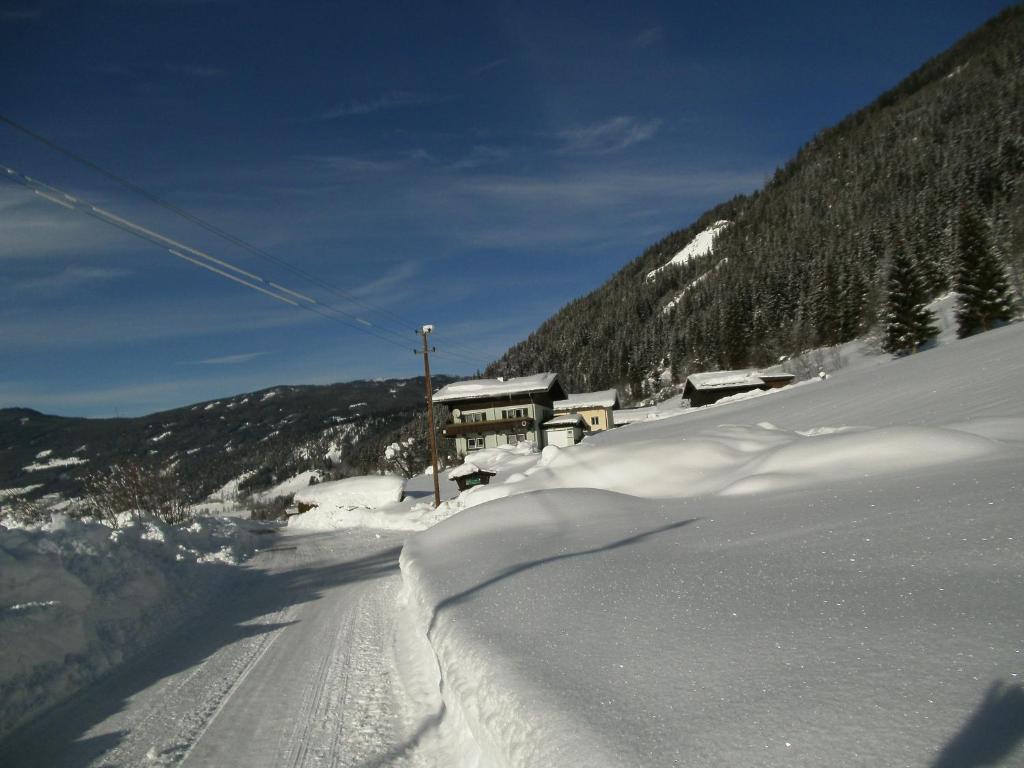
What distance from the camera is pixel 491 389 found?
51.6 m

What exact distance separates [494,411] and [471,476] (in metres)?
22.2

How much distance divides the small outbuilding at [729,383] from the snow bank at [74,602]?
6312 centimetres

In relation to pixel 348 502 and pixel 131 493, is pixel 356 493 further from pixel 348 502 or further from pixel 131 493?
pixel 131 493

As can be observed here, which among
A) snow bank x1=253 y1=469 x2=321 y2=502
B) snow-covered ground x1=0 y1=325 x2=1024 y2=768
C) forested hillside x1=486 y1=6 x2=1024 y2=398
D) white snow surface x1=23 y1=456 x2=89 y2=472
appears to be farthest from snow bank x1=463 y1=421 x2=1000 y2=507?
white snow surface x1=23 y1=456 x2=89 y2=472

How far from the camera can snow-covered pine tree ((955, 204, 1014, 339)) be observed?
47219 mm

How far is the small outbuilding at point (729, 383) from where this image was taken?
64625 millimetres

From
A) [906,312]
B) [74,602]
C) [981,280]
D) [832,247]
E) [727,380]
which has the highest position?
[832,247]

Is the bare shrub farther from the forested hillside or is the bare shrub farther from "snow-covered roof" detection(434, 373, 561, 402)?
the forested hillside

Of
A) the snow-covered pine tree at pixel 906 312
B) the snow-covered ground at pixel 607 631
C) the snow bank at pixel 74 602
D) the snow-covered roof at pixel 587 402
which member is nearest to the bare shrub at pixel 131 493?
the snow bank at pixel 74 602

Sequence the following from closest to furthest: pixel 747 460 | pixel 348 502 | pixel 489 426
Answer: pixel 747 460
pixel 348 502
pixel 489 426

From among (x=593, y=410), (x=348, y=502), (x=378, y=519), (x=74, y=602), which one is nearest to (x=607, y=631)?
(x=74, y=602)

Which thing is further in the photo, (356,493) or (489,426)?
(489,426)

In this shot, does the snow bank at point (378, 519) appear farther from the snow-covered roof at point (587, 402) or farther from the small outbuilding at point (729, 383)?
the small outbuilding at point (729, 383)

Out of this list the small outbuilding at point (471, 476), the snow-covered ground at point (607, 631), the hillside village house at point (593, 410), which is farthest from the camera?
the hillside village house at point (593, 410)
